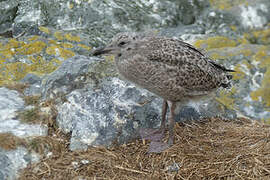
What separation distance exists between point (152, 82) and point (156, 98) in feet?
2.65

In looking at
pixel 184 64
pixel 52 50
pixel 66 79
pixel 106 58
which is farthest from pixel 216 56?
pixel 52 50

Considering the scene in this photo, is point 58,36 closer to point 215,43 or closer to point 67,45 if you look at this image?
point 67,45

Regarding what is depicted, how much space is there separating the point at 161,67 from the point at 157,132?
947 millimetres

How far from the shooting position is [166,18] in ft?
23.1

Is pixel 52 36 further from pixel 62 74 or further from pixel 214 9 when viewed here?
pixel 214 9

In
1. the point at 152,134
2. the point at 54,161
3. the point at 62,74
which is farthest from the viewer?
the point at 62,74

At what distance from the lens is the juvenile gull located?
3787 mm

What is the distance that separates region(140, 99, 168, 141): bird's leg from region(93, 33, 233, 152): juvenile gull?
0.5 inches

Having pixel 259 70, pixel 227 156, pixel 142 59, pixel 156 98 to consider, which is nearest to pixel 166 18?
pixel 259 70

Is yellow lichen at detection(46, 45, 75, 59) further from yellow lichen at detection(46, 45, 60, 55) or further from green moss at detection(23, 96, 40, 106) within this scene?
green moss at detection(23, 96, 40, 106)

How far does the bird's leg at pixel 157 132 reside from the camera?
13.5 ft

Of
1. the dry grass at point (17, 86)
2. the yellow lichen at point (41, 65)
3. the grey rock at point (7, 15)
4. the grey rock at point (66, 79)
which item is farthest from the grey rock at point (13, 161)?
the grey rock at point (7, 15)

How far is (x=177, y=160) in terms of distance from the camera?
376 cm

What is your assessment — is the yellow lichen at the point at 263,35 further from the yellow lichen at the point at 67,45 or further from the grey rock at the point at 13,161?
the grey rock at the point at 13,161
